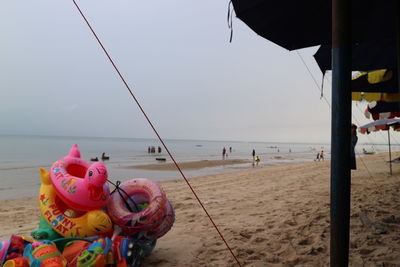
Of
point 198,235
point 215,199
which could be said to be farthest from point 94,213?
point 215,199

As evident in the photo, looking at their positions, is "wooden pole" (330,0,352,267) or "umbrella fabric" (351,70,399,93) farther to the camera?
"umbrella fabric" (351,70,399,93)

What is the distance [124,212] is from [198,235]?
5.16 feet

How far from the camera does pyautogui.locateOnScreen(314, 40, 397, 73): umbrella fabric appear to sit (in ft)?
13.8

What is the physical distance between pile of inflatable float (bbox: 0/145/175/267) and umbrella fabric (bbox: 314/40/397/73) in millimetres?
3867

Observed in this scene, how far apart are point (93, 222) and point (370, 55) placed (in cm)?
504

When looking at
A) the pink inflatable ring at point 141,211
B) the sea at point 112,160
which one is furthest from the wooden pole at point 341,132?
the sea at point 112,160

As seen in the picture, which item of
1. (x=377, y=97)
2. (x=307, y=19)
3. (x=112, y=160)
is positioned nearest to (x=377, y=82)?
(x=377, y=97)

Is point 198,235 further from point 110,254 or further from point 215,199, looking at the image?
point 215,199

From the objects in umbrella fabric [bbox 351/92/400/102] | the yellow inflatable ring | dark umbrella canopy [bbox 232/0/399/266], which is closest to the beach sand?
the yellow inflatable ring

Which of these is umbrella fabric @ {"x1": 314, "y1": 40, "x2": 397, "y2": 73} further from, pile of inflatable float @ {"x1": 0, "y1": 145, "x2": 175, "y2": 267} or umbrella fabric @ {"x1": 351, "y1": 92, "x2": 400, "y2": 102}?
pile of inflatable float @ {"x1": 0, "y1": 145, "x2": 175, "y2": 267}

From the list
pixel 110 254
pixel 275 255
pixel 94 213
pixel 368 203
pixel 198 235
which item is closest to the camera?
pixel 110 254

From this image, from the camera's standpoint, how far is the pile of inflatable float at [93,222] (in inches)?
92.7

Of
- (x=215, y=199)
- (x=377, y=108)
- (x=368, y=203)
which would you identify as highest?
(x=377, y=108)

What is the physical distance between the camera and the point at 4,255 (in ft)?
7.36
